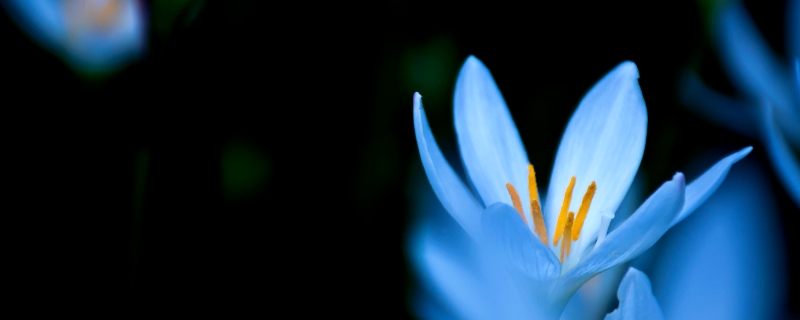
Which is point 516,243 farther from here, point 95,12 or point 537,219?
point 95,12

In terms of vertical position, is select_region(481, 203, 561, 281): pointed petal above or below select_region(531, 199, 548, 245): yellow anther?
below

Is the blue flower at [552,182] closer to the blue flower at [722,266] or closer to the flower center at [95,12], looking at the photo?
the blue flower at [722,266]

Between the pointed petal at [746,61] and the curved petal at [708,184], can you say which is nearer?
the curved petal at [708,184]

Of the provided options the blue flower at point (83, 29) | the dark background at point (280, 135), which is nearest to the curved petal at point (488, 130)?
the dark background at point (280, 135)

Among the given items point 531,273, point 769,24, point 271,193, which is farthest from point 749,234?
point 769,24

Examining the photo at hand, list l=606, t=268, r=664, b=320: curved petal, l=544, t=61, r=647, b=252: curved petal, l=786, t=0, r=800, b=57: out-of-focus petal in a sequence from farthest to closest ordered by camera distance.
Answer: l=786, t=0, r=800, b=57: out-of-focus petal
l=544, t=61, r=647, b=252: curved petal
l=606, t=268, r=664, b=320: curved petal

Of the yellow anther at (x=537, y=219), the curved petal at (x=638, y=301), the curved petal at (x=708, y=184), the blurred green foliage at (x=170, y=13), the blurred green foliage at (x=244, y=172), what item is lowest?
the curved petal at (x=638, y=301)

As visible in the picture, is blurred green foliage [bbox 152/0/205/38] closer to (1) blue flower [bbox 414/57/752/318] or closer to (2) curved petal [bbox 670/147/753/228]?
(1) blue flower [bbox 414/57/752/318]

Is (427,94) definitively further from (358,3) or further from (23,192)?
(23,192)

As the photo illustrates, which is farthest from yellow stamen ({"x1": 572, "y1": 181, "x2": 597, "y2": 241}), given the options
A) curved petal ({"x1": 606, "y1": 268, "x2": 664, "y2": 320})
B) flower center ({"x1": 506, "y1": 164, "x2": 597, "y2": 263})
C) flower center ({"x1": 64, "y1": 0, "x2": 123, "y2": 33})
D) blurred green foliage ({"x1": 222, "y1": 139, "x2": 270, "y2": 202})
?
flower center ({"x1": 64, "y1": 0, "x2": 123, "y2": 33})
